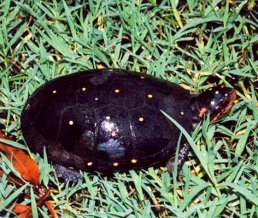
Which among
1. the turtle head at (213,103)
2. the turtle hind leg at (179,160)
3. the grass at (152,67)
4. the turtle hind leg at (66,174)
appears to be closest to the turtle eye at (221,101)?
the turtle head at (213,103)

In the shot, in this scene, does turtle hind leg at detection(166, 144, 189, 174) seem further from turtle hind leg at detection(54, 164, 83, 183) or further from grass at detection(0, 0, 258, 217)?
turtle hind leg at detection(54, 164, 83, 183)

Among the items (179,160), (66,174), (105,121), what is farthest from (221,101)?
(66,174)

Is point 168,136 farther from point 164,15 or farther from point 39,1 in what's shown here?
point 39,1

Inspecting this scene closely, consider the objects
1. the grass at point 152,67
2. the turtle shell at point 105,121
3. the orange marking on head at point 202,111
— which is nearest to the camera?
the turtle shell at point 105,121

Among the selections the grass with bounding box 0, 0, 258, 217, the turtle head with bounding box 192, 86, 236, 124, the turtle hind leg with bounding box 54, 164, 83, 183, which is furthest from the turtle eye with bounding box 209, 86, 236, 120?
the turtle hind leg with bounding box 54, 164, 83, 183

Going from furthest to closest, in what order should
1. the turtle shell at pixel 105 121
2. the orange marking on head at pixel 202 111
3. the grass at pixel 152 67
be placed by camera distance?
the orange marking on head at pixel 202 111 → the grass at pixel 152 67 → the turtle shell at pixel 105 121

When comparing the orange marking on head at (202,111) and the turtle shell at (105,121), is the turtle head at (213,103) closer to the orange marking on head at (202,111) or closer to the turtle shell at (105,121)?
the orange marking on head at (202,111)

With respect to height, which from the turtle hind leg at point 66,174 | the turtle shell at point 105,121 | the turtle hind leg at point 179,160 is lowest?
the turtle hind leg at point 66,174
